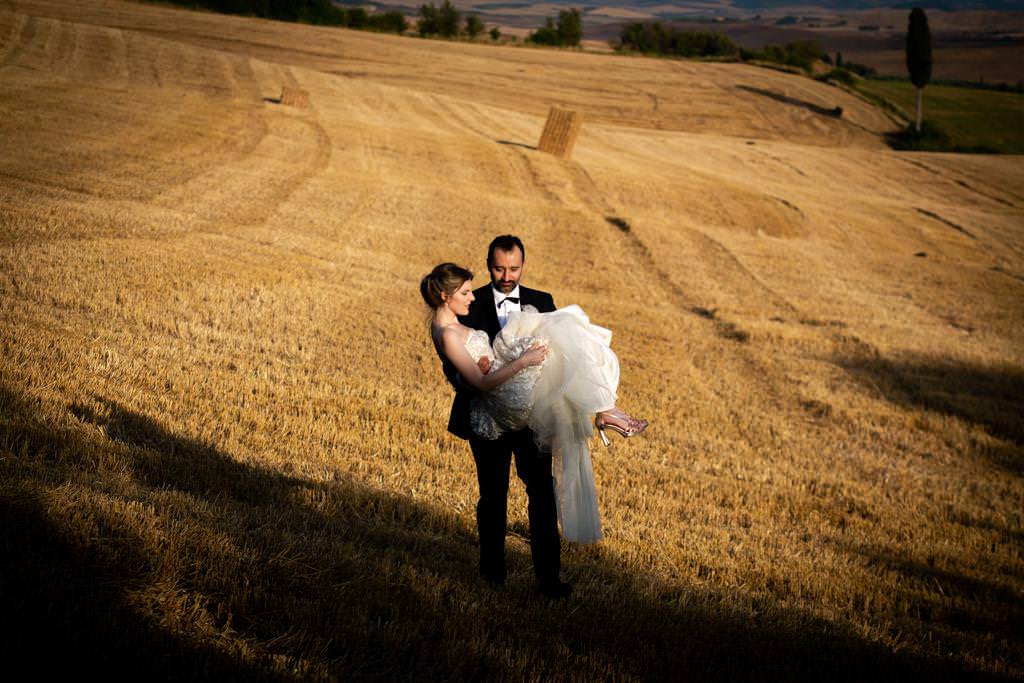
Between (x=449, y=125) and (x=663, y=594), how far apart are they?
2912cm

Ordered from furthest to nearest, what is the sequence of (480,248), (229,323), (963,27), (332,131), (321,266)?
(963,27)
(332,131)
(480,248)
(321,266)
(229,323)

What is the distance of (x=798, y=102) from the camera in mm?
54875

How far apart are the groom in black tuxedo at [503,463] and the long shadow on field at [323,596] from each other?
0.18 metres

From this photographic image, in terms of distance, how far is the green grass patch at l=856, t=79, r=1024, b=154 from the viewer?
52.3m

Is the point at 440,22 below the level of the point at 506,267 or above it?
above

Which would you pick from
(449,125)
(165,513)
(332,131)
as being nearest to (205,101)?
(332,131)

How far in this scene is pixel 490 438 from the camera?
15.0ft

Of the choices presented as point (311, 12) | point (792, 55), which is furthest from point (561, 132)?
point (792, 55)

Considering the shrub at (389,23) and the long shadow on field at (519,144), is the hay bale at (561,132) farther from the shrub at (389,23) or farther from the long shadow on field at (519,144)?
Result: the shrub at (389,23)

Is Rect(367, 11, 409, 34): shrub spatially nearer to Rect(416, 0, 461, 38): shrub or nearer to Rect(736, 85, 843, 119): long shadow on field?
Rect(416, 0, 461, 38): shrub

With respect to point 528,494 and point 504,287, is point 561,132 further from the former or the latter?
point 528,494

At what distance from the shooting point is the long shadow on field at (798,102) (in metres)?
52.8

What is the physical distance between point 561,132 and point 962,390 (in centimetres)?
1862

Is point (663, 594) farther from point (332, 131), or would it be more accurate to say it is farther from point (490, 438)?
point (332, 131)
